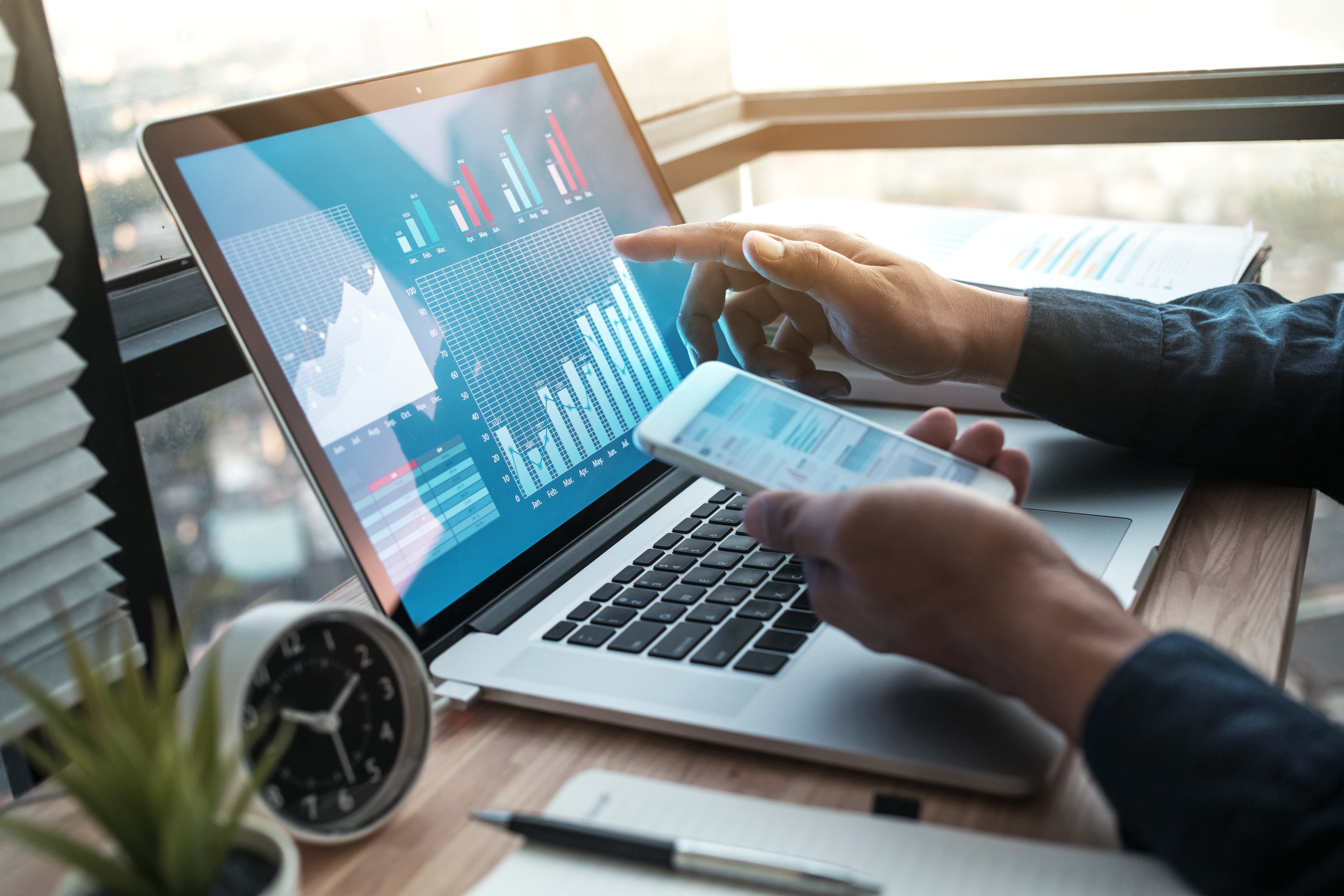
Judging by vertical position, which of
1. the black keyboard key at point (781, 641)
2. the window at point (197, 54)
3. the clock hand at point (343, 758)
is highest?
the window at point (197, 54)

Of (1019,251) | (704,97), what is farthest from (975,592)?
(704,97)

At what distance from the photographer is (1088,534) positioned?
70 centimetres

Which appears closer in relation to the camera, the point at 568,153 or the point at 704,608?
the point at 704,608

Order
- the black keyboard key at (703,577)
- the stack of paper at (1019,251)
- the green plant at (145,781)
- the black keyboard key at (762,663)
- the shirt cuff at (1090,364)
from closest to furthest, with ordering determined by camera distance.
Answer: the green plant at (145,781)
the black keyboard key at (762,663)
the black keyboard key at (703,577)
the shirt cuff at (1090,364)
the stack of paper at (1019,251)

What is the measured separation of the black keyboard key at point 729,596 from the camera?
2.12 ft

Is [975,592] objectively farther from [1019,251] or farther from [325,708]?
[1019,251]

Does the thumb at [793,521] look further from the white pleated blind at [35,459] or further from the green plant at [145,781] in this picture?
the white pleated blind at [35,459]

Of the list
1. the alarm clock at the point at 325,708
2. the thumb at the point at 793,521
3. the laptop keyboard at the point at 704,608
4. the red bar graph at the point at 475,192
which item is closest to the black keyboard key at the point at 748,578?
the laptop keyboard at the point at 704,608

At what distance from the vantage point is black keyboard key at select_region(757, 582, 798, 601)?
0.65 m

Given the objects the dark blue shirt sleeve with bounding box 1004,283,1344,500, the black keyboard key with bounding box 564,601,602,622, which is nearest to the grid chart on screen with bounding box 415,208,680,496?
the black keyboard key with bounding box 564,601,602,622

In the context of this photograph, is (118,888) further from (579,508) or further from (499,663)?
(579,508)

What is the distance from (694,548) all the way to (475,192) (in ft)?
1.05

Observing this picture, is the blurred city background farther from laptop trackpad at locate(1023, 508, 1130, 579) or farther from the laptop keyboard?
laptop trackpad at locate(1023, 508, 1130, 579)

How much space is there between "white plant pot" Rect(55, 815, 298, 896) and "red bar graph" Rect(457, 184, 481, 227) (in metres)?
0.46
